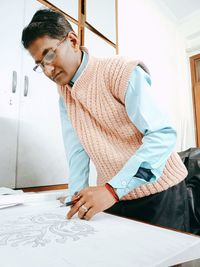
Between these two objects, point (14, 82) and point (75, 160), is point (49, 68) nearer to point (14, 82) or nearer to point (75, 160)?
point (75, 160)

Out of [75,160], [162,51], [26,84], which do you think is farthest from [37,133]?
[162,51]

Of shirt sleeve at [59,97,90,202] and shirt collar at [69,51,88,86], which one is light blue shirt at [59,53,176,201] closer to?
shirt collar at [69,51,88,86]

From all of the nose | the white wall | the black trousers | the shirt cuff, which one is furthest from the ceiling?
the shirt cuff

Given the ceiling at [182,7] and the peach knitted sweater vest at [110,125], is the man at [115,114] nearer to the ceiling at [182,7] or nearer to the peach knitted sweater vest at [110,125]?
the peach knitted sweater vest at [110,125]

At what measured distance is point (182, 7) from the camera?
3215mm

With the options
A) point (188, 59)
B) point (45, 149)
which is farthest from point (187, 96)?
point (45, 149)

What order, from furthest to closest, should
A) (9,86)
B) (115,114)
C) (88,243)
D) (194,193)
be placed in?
1. (9,86)
2. (194,193)
3. (115,114)
4. (88,243)

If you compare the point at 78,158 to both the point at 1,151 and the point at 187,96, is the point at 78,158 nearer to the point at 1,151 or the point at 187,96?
the point at 1,151

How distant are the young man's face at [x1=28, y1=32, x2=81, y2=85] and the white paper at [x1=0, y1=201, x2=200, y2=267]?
52 cm

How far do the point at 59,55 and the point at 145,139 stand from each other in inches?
17.4

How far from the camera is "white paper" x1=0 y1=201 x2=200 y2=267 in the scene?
37 centimetres

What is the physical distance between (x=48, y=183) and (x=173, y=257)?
122 cm

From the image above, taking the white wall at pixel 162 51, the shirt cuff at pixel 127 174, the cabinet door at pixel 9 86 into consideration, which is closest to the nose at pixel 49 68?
the shirt cuff at pixel 127 174

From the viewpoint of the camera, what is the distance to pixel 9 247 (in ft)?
1.45
